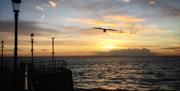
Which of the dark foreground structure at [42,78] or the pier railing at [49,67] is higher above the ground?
the pier railing at [49,67]

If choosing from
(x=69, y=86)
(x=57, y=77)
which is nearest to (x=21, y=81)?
(x=57, y=77)

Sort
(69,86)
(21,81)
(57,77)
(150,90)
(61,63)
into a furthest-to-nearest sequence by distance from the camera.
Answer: (150,90) → (61,63) → (69,86) → (57,77) → (21,81)

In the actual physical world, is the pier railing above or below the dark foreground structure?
above

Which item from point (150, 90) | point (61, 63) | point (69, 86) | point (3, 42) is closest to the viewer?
point (69, 86)

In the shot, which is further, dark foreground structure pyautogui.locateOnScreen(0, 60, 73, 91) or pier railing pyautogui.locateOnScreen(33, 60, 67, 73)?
pier railing pyautogui.locateOnScreen(33, 60, 67, 73)

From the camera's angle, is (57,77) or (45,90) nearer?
(45,90)

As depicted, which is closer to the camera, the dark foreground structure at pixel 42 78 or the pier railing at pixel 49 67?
the dark foreground structure at pixel 42 78

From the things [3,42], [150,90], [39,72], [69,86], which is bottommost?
[150,90]

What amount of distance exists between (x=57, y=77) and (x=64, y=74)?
1.82 m

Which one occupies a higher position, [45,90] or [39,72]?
[39,72]

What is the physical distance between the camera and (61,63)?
3356cm

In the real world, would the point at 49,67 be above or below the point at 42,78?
above

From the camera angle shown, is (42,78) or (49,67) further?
(49,67)

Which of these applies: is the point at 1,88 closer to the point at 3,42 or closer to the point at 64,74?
the point at 64,74
